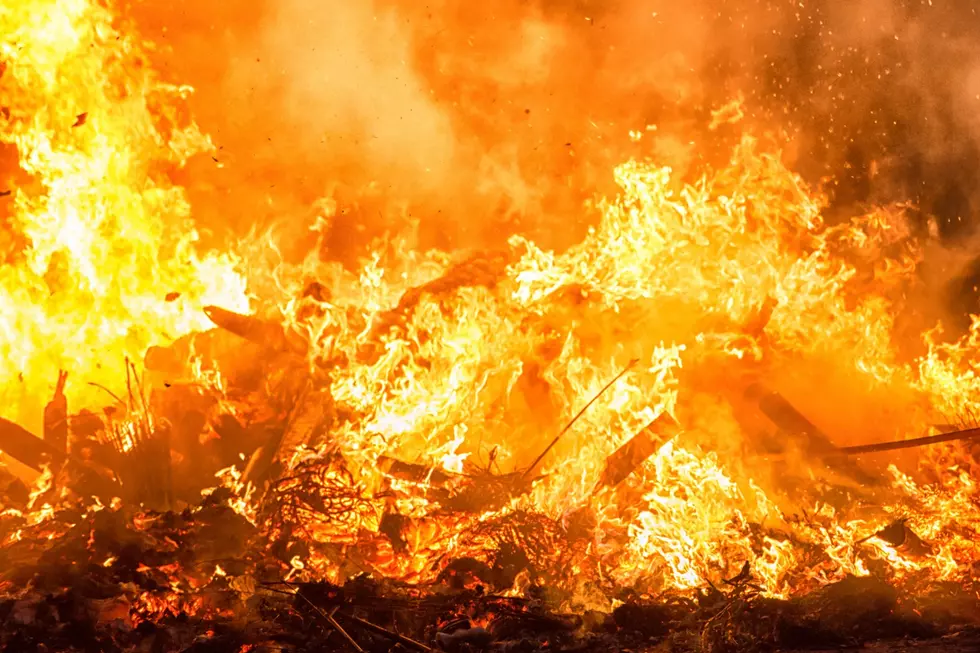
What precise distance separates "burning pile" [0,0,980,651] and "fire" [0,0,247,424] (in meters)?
0.04

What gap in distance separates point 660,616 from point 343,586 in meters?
2.58

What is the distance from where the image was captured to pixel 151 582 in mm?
6605

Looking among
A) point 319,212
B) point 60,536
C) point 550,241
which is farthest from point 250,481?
point 550,241

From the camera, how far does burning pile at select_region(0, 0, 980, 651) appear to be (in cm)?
670

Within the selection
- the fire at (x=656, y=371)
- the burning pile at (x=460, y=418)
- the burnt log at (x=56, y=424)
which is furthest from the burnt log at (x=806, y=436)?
the burnt log at (x=56, y=424)

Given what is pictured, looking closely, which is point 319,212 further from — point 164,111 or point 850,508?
point 850,508

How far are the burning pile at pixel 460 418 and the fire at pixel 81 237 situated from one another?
0.04m

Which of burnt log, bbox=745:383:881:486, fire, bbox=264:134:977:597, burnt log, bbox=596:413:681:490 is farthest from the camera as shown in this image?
burnt log, bbox=745:383:881:486

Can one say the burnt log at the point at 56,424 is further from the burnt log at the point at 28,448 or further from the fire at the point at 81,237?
the fire at the point at 81,237

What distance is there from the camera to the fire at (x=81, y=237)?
10352 mm

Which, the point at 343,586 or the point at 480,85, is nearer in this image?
the point at 343,586

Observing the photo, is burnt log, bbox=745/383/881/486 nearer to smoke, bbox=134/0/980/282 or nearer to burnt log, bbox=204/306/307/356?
smoke, bbox=134/0/980/282

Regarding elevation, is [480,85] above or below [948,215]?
above

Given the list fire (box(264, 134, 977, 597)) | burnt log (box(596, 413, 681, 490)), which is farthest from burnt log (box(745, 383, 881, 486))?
burnt log (box(596, 413, 681, 490))
